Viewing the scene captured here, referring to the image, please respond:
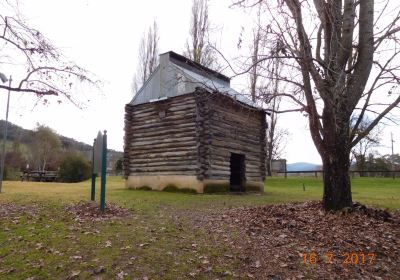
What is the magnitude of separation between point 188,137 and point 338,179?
A: 8.68m

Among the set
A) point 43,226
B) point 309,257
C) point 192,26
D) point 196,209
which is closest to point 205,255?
point 309,257

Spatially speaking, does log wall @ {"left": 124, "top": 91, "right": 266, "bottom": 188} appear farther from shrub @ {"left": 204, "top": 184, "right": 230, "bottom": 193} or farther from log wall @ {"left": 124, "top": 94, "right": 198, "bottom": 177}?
shrub @ {"left": 204, "top": 184, "right": 230, "bottom": 193}

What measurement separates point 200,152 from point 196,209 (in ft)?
18.4

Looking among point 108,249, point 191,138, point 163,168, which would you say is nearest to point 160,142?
point 163,168

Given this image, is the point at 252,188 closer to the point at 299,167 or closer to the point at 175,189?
the point at 175,189

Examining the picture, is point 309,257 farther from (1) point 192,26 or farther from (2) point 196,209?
(1) point 192,26

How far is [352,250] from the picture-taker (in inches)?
240

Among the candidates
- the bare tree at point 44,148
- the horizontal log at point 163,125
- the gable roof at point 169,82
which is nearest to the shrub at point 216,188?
the horizontal log at point 163,125

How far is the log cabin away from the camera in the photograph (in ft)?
52.2

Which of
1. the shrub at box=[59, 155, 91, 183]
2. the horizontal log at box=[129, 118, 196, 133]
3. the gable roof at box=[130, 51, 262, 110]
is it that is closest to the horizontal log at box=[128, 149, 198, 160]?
the horizontal log at box=[129, 118, 196, 133]

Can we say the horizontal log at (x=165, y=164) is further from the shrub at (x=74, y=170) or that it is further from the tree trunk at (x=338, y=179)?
the shrub at (x=74, y=170)
